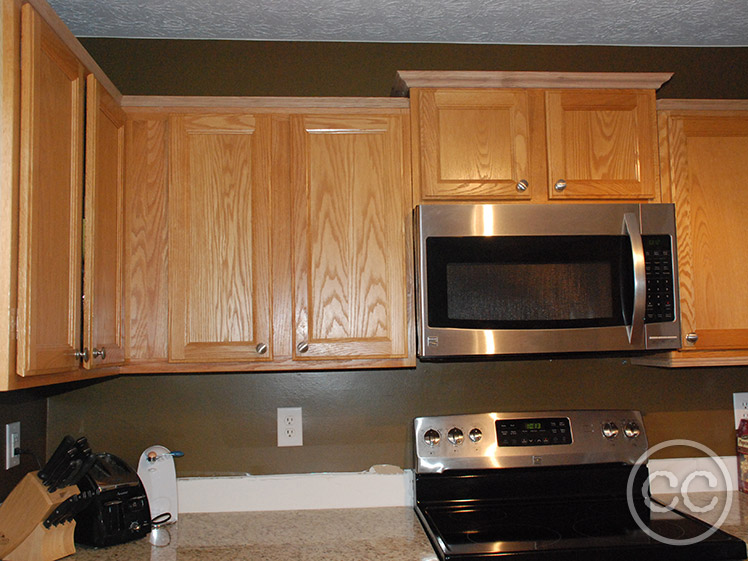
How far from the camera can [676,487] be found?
2043mm

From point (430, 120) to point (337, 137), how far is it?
272mm

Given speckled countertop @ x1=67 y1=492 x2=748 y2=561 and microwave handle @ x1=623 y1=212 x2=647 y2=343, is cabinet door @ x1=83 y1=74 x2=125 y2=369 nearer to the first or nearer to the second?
speckled countertop @ x1=67 y1=492 x2=748 y2=561

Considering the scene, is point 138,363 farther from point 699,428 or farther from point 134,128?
point 699,428

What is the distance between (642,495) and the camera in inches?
76.7

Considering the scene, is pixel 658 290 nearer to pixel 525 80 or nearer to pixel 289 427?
pixel 525 80

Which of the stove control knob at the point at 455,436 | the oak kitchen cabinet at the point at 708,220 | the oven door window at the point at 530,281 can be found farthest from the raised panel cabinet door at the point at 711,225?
the stove control knob at the point at 455,436

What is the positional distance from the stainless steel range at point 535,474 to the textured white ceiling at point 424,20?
49.7 inches

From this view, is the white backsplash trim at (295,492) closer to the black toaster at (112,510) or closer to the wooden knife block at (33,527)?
the black toaster at (112,510)

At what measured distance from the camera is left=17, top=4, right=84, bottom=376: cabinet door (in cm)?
116

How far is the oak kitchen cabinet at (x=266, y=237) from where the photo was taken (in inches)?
67.8

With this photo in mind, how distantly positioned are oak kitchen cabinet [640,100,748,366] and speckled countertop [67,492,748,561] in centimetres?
51

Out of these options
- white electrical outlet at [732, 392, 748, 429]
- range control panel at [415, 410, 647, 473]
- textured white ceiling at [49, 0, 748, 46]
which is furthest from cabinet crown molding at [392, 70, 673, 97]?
white electrical outlet at [732, 392, 748, 429]

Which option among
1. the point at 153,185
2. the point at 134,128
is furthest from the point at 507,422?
the point at 134,128

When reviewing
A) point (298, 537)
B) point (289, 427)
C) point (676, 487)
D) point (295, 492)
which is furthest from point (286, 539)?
point (676, 487)
